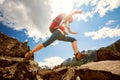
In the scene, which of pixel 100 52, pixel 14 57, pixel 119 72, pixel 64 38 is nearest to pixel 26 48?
pixel 14 57

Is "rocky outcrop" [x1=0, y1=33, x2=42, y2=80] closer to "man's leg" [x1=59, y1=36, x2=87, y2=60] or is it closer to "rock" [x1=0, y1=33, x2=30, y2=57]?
"rock" [x1=0, y1=33, x2=30, y2=57]

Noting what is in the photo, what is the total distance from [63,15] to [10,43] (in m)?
4.66

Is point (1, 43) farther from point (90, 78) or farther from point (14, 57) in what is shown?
point (90, 78)

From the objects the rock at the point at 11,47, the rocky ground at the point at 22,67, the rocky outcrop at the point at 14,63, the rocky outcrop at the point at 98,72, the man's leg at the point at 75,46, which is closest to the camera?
the man's leg at the point at 75,46

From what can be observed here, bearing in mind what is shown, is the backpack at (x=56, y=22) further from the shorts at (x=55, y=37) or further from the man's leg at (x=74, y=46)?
the man's leg at (x=74, y=46)

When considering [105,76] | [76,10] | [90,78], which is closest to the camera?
[76,10]

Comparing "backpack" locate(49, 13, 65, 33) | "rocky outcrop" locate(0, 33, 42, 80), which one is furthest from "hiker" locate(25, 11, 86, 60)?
"rocky outcrop" locate(0, 33, 42, 80)

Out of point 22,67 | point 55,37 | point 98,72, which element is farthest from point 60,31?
point 98,72

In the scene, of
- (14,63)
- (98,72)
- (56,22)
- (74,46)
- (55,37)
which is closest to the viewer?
(55,37)

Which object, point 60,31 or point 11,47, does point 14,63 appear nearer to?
point 11,47

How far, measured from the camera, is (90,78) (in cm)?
1427

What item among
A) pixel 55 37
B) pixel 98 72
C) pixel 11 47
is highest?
pixel 11 47

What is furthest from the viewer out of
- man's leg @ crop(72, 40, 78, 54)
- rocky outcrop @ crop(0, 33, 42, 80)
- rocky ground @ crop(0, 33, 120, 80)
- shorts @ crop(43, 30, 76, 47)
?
rocky ground @ crop(0, 33, 120, 80)

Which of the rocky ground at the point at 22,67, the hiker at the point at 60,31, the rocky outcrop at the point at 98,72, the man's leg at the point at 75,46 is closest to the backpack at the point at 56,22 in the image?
the hiker at the point at 60,31
